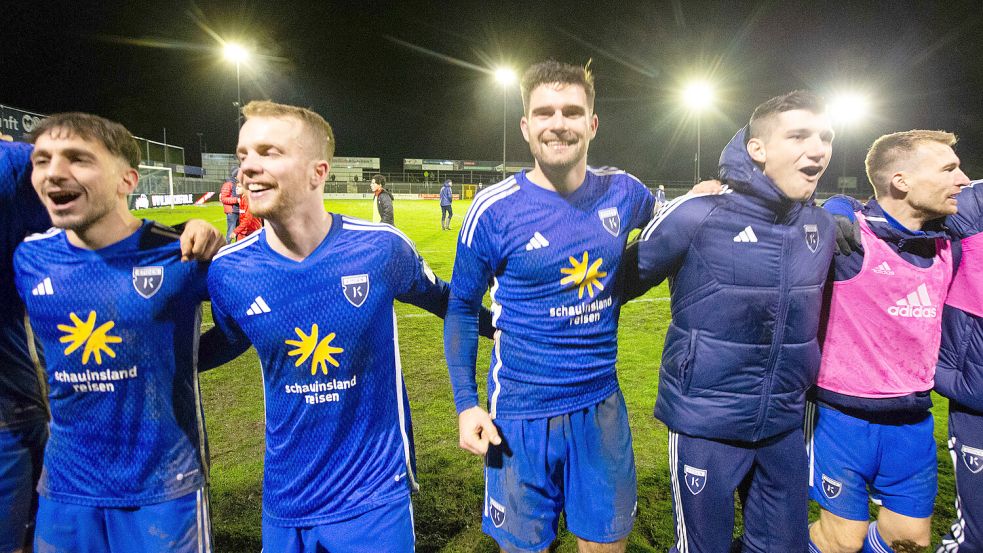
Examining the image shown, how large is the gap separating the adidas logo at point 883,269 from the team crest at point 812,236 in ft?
1.43

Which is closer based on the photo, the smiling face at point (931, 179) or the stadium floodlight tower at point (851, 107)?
the smiling face at point (931, 179)

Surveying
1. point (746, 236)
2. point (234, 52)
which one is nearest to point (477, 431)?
point (746, 236)

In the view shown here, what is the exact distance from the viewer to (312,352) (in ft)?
7.09

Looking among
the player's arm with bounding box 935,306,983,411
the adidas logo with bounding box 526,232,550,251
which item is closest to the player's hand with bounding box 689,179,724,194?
the adidas logo with bounding box 526,232,550,251

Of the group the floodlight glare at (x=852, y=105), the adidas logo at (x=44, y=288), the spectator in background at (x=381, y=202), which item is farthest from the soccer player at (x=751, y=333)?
the floodlight glare at (x=852, y=105)

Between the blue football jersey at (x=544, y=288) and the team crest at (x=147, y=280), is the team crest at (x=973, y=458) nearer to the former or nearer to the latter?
the blue football jersey at (x=544, y=288)

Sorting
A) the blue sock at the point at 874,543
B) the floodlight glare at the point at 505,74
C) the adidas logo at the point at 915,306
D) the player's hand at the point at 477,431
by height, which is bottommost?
the blue sock at the point at 874,543

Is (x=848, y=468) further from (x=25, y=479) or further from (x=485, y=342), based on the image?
(x=485, y=342)

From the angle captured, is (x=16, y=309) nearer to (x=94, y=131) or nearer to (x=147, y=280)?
(x=147, y=280)

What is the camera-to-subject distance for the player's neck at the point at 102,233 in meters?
2.14

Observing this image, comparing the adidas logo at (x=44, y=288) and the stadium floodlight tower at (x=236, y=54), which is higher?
the stadium floodlight tower at (x=236, y=54)

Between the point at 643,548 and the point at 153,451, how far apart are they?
2594 mm

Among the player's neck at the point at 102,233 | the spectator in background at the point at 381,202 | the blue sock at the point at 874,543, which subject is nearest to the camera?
the player's neck at the point at 102,233

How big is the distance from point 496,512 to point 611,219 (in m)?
1.39
